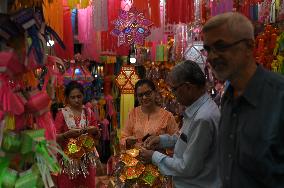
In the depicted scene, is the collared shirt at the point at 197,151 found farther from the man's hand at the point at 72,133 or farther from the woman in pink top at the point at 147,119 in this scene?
the man's hand at the point at 72,133

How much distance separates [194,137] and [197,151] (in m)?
0.07

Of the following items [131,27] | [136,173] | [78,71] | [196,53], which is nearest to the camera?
[136,173]

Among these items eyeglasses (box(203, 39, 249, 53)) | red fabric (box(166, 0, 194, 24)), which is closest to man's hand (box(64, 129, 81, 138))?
red fabric (box(166, 0, 194, 24))

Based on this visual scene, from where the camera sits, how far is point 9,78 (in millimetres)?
1625

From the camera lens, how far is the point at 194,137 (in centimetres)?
201

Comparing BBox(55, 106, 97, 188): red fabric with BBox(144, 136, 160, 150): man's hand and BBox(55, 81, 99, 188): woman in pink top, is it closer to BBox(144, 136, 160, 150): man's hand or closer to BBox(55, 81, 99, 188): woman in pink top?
BBox(55, 81, 99, 188): woman in pink top

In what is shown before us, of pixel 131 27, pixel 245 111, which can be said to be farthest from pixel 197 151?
pixel 131 27

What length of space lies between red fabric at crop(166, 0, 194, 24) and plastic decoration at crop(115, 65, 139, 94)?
226cm

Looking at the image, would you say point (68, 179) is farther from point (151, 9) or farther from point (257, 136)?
point (257, 136)

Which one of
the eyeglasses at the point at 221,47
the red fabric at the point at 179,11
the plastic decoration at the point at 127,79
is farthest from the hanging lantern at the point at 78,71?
the eyeglasses at the point at 221,47

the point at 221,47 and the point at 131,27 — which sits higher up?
the point at 131,27

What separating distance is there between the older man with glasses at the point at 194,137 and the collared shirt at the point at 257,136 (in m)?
0.43

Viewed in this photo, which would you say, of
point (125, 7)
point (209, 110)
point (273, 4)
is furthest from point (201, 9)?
point (209, 110)

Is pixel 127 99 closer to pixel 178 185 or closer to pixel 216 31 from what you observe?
pixel 178 185
